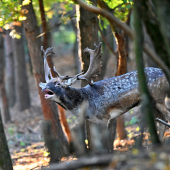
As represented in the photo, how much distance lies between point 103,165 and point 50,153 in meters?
1.21

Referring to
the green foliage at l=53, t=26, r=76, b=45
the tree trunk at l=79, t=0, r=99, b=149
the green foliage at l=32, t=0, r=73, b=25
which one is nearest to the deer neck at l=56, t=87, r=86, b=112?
the tree trunk at l=79, t=0, r=99, b=149

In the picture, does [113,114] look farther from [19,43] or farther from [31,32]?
[19,43]

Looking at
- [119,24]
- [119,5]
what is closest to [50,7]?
[119,5]

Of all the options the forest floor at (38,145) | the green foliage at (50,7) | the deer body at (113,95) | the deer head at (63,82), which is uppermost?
the green foliage at (50,7)

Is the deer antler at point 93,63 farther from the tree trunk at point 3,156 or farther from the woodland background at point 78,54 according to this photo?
the tree trunk at point 3,156

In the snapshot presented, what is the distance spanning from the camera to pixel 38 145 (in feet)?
35.6

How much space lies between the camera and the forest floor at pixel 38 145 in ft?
9.18

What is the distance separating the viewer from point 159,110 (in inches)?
241

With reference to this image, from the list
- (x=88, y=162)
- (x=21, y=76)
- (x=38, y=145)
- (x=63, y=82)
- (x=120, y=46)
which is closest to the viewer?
(x=88, y=162)

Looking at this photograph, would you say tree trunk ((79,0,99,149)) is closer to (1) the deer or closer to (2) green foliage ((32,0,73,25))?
(1) the deer

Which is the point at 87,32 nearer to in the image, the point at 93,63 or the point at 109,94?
the point at 93,63

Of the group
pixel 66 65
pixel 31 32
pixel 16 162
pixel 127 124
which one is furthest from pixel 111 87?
pixel 66 65

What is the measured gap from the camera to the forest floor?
2.80m

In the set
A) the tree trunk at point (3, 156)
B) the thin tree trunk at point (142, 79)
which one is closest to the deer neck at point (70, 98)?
the tree trunk at point (3, 156)
